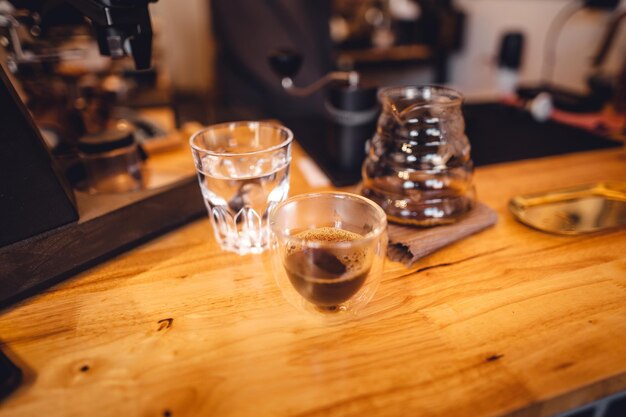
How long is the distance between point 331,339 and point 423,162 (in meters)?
0.36

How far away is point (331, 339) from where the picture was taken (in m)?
0.52

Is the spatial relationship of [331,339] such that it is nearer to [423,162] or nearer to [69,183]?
[423,162]

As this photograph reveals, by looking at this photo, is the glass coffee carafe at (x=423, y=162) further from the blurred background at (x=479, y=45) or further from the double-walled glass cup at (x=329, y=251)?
the blurred background at (x=479, y=45)

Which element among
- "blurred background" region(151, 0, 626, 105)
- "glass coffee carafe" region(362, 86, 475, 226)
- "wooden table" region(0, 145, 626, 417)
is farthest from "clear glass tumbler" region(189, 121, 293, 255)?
"blurred background" region(151, 0, 626, 105)

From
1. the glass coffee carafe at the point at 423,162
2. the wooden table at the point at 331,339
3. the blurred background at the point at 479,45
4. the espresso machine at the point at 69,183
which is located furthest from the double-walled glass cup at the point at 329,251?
the blurred background at the point at 479,45

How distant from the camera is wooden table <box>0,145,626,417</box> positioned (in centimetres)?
44

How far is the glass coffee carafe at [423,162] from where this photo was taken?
715 mm

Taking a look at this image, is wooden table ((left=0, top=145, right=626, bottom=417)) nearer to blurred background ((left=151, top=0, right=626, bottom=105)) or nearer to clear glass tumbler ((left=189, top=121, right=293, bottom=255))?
clear glass tumbler ((left=189, top=121, right=293, bottom=255))

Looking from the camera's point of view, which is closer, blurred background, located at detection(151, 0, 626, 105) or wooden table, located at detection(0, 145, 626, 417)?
wooden table, located at detection(0, 145, 626, 417)

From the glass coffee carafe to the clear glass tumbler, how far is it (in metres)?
0.17

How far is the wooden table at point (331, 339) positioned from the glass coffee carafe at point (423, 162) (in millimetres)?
85

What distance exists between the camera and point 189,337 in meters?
0.52

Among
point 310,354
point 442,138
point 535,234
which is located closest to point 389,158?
point 442,138

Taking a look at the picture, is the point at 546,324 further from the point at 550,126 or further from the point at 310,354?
the point at 550,126
